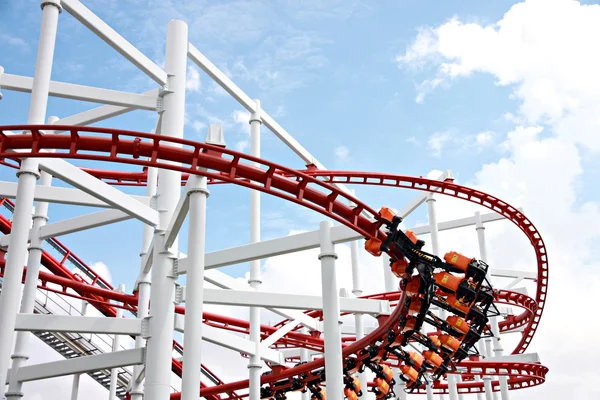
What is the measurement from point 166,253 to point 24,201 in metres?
1.46

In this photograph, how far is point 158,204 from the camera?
279 inches

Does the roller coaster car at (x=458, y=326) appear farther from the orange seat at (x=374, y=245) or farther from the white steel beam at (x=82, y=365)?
the white steel beam at (x=82, y=365)

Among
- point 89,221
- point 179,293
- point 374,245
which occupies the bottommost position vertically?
point 179,293

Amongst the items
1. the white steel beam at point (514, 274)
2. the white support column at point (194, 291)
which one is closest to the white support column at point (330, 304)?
the white support column at point (194, 291)

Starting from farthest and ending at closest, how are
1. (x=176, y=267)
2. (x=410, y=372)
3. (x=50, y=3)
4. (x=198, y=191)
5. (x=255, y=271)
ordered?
(x=410, y=372)
(x=255, y=271)
(x=50, y=3)
(x=176, y=267)
(x=198, y=191)

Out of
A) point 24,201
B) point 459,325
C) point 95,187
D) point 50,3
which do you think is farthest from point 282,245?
point 459,325

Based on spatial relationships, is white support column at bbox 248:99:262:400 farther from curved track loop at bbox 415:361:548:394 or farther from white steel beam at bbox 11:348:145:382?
curved track loop at bbox 415:361:548:394

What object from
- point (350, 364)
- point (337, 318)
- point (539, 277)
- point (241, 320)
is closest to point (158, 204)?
point (337, 318)

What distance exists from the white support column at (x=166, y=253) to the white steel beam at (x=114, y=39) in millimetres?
219

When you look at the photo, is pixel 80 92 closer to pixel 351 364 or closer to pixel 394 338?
pixel 394 338

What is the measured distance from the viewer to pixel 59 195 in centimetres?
722

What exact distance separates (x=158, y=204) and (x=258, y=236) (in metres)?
2.36

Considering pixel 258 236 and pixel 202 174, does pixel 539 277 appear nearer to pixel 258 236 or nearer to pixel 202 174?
pixel 258 236

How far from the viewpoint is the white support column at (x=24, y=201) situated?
5992mm
